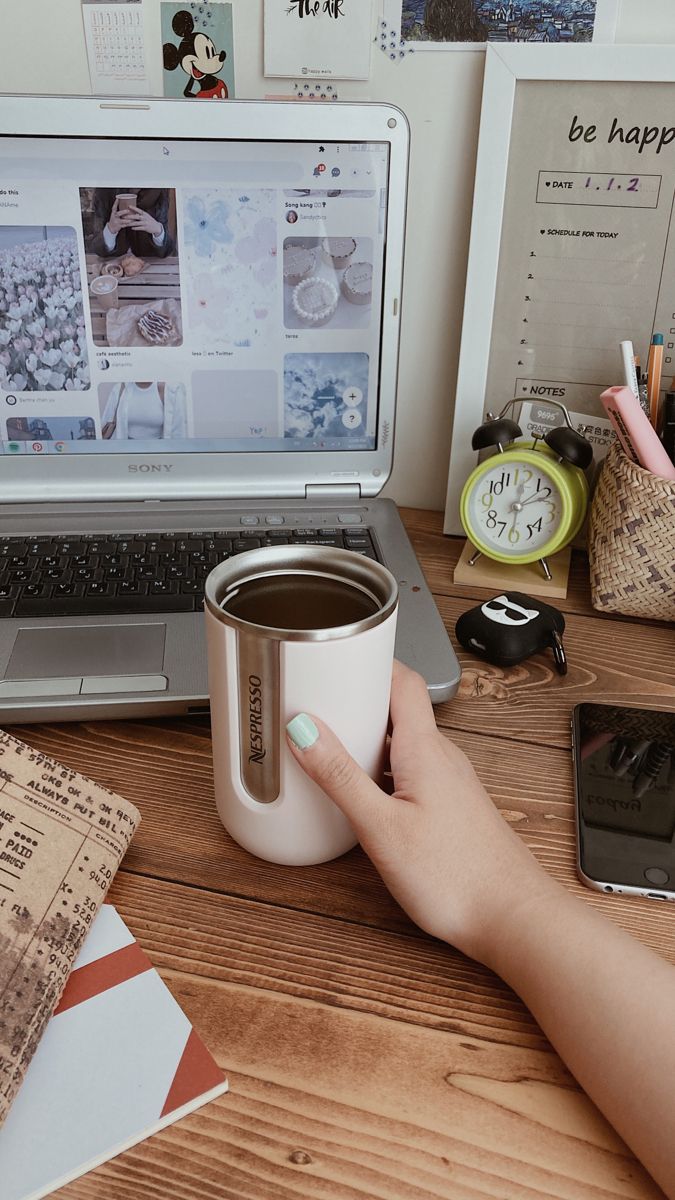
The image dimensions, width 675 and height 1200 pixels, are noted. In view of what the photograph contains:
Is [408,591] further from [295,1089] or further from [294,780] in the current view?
[295,1089]

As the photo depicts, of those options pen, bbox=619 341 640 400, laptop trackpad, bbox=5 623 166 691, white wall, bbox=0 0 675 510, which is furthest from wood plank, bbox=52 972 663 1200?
white wall, bbox=0 0 675 510

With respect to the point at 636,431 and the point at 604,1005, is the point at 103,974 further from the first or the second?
the point at 636,431

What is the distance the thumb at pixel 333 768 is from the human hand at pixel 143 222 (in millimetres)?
540

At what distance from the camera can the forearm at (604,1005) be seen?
1.10 feet

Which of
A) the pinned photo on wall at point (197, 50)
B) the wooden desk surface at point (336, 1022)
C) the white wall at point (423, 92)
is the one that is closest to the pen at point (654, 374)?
the white wall at point (423, 92)

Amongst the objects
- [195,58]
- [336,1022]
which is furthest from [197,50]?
[336,1022]

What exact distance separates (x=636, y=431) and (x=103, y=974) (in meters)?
0.58

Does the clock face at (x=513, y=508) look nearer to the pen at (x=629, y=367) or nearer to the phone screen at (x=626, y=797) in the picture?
the pen at (x=629, y=367)

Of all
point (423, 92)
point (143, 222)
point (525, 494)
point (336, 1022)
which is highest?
point (423, 92)

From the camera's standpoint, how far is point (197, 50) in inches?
32.9

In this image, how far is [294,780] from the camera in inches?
17.1

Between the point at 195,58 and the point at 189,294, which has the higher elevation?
the point at 195,58

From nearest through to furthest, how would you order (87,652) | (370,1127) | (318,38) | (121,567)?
1. (370,1127)
2. (87,652)
3. (121,567)
4. (318,38)

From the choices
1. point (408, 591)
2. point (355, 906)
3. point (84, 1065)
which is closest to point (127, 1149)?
point (84, 1065)
